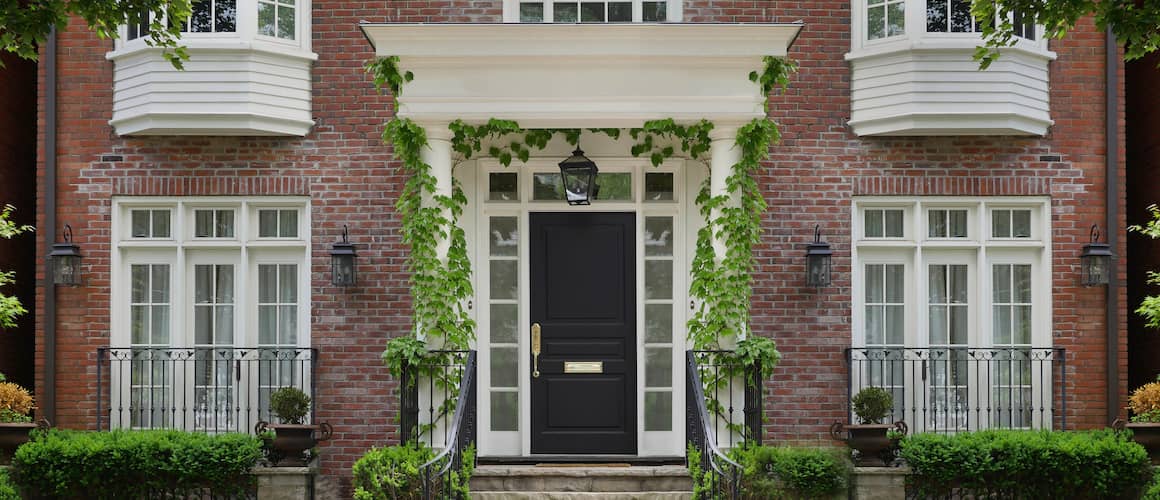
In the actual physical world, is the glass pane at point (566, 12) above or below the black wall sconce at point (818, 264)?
above

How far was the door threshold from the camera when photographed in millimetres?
9391

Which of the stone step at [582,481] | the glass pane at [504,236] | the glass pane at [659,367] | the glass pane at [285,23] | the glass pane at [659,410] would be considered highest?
the glass pane at [285,23]

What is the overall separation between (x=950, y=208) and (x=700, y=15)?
9.20ft

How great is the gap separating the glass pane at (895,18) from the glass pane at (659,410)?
370 cm

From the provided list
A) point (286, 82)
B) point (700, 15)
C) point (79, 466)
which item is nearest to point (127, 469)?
point (79, 466)

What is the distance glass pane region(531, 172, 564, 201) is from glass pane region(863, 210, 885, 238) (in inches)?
107

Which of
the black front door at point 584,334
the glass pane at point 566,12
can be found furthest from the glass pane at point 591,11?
the black front door at point 584,334

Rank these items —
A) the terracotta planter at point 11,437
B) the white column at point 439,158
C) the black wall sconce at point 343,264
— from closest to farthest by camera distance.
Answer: the white column at point 439,158
the terracotta planter at point 11,437
the black wall sconce at point 343,264

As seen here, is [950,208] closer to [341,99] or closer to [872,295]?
[872,295]

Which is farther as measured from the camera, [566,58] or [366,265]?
[366,265]

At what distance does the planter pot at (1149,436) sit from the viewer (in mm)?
8906

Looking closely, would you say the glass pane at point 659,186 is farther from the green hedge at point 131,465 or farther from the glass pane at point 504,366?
the green hedge at point 131,465

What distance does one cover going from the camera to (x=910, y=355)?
385 inches

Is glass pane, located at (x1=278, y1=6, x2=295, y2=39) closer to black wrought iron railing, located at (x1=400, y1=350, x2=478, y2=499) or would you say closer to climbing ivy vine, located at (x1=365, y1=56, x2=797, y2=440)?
climbing ivy vine, located at (x1=365, y1=56, x2=797, y2=440)
